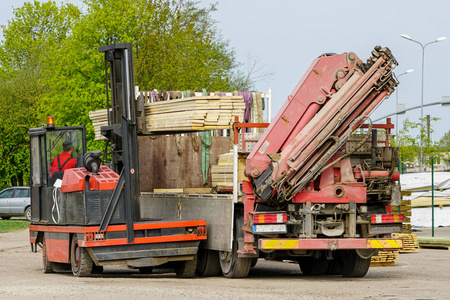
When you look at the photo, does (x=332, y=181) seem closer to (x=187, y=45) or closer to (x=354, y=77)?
(x=354, y=77)

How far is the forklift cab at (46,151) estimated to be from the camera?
1727 cm

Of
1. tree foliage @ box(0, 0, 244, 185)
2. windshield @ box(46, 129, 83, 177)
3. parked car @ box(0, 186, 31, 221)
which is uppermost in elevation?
tree foliage @ box(0, 0, 244, 185)

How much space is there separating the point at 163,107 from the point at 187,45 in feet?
80.5

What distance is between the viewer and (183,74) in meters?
39.3

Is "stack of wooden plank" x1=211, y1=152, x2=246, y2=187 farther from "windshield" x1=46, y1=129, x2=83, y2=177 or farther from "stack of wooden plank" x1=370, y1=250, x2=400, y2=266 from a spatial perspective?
"stack of wooden plank" x1=370, y1=250, x2=400, y2=266

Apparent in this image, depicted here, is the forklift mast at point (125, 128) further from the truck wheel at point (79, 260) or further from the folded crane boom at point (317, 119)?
the folded crane boom at point (317, 119)

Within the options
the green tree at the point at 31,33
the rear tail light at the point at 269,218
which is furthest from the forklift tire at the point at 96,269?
the green tree at the point at 31,33

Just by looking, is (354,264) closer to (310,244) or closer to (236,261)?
(310,244)

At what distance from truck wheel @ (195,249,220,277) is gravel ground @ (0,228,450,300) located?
0.41m

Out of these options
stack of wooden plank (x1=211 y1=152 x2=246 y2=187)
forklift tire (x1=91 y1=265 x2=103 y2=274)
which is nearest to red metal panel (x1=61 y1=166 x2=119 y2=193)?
forklift tire (x1=91 y1=265 x2=103 y2=274)

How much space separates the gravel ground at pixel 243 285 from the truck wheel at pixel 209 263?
41cm

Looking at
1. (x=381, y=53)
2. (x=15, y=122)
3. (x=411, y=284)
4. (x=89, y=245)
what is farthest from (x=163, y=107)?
(x=15, y=122)

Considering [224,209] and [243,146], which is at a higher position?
[243,146]

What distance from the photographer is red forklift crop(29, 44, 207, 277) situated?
49.7ft
